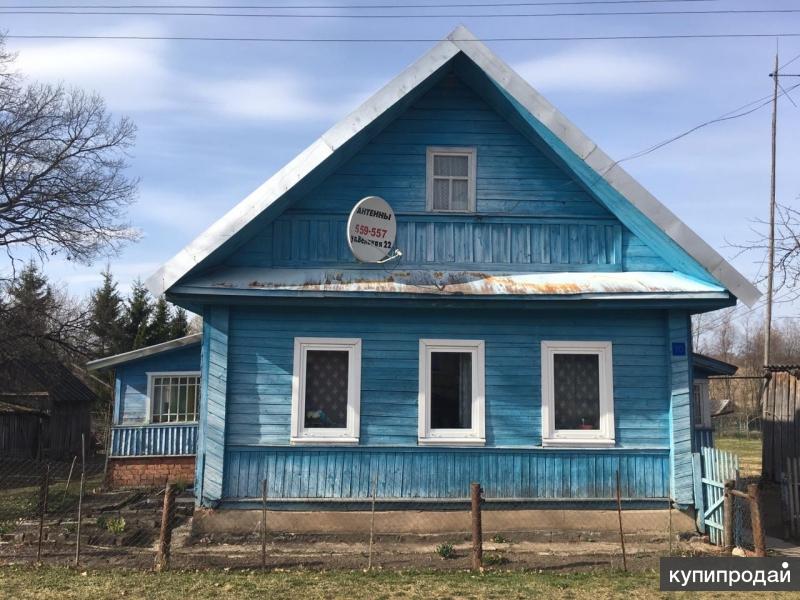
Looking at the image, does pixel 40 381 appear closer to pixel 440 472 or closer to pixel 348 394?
pixel 348 394

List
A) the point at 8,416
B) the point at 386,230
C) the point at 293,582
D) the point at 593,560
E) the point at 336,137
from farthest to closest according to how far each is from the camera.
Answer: the point at 8,416 < the point at 386,230 < the point at 336,137 < the point at 593,560 < the point at 293,582

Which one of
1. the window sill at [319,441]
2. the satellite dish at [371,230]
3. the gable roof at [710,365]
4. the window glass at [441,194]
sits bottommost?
the window sill at [319,441]

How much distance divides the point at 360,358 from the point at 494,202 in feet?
9.96

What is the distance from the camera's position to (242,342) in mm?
10211

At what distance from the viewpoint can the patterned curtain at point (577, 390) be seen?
10.4 meters

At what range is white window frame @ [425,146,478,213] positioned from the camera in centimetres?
1071

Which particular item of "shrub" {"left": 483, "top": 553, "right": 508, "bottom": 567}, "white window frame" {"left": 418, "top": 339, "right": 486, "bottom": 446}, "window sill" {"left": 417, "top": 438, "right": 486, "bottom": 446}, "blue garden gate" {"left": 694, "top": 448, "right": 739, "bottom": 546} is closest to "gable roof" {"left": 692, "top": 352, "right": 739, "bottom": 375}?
"blue garden gate" {"left": 694, "top": 448, "right": 739, "bottom": 546}

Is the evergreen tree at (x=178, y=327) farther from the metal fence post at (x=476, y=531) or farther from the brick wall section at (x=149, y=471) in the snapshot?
the metal fence post at (x=476, y=531)

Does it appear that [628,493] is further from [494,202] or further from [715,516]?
[494,202]

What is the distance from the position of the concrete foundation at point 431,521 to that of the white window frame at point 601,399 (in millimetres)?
984

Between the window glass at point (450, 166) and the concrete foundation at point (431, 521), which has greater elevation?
the window glass at point (450, 166)

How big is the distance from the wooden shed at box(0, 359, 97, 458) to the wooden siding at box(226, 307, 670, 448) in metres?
15.6

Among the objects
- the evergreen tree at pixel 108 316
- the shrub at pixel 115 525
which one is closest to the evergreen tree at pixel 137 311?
the evergreen tree at pixel 108 316

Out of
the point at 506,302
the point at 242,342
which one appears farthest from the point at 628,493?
the point at 242,342
